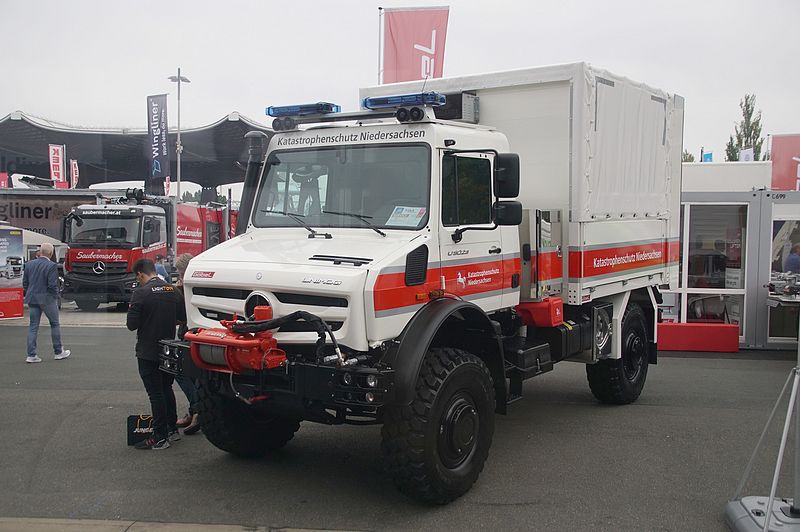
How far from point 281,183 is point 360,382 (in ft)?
7.50

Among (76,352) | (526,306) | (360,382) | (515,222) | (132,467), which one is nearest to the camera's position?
(360,382)

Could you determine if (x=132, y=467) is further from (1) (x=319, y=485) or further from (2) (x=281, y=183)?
(2) (x=281, y=183)

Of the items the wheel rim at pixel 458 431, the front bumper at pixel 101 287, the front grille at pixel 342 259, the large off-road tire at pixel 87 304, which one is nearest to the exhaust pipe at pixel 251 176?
the front grille at pixel 342 259

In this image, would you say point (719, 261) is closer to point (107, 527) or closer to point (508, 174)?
point (508, 174)

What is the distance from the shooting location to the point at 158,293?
6.68m

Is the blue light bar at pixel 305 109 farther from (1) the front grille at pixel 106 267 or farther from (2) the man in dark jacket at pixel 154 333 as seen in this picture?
(1) the front grille at pixel 106 267

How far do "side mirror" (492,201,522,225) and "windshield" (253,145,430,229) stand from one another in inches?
26.1

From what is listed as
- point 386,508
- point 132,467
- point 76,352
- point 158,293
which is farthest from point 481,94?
point 76,352

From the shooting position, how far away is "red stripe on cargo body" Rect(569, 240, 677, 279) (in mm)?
7180

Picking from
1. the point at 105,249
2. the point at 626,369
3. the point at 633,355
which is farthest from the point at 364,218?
the point at 105,249

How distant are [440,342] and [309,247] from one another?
1.26 metres

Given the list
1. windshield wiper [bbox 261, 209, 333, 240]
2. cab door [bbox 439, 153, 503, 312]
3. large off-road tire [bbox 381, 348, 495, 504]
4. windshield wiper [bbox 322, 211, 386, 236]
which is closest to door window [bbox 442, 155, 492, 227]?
cab door [bbox 439, 153, 503, 312]

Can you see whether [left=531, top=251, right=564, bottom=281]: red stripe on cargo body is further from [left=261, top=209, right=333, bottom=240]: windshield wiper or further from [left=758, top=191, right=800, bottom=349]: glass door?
[left=758, top=191, right=800, bottom=349]: glass door

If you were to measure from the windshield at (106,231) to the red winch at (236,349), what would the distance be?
14490 millimetres
